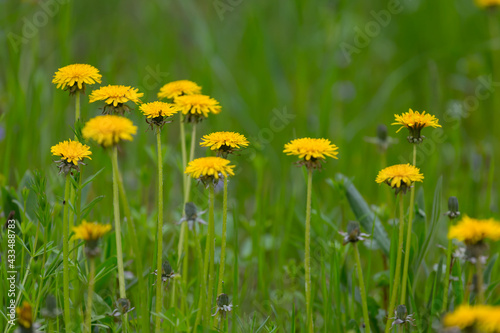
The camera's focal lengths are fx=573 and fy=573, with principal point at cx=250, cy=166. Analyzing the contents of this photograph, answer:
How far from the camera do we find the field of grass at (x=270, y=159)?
1.40 m

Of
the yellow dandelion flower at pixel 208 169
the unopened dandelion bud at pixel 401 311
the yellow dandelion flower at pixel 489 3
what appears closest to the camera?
the yellow dandelion flower at pixel 208 169

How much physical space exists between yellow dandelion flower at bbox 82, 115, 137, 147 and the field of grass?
0.42 ft

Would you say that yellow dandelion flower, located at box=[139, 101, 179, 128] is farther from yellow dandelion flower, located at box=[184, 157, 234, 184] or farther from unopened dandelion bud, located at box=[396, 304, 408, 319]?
unopened dandelion bud, located at box=[396, 304, 408, 319]

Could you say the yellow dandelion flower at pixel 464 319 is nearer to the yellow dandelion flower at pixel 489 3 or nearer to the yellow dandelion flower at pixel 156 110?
the yellow dandelion flower at pixel 156 110

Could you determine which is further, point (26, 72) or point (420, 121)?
point (26, 72)

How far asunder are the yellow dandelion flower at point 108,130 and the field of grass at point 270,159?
0.13 m

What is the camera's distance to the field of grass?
140cm

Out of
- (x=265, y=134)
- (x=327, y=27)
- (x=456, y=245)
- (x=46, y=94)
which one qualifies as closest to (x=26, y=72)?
(x=46, y=94)

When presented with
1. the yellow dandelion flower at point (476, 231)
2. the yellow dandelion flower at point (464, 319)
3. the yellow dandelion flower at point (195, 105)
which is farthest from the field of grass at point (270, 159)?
the yellow dandelion flower at point (464, 319)

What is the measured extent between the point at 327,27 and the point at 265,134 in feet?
2.00

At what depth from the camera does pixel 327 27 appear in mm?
2820

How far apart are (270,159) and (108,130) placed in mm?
1808

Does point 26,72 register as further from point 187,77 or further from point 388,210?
point 388,210

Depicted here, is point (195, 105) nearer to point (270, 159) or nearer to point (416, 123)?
point (416, 123)
